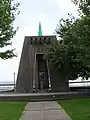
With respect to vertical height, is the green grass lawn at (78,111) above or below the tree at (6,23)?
below

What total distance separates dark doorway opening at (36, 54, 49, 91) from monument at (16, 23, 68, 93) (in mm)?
395

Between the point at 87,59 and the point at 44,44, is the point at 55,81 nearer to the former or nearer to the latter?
the point at 44,44

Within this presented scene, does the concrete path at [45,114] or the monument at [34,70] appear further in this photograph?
the monument at [34,70]

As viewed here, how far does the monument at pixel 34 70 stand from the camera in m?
45.3

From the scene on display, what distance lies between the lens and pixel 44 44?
45.2 meters

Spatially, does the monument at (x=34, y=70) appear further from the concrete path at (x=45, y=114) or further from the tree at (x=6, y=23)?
the tree at (x=6, y=23)

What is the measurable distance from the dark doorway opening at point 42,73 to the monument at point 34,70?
395 mm

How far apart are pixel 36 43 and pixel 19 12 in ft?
98.9

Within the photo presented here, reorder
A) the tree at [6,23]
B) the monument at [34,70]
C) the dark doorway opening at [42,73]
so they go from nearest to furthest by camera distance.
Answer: the tree at [6,23] → the monument at [34,70] → the dark doorway opening at [42,73]

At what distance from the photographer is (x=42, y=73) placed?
158 feet

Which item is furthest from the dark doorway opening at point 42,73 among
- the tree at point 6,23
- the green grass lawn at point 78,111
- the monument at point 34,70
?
the tree at point 6,23

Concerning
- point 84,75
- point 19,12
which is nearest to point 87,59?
point 19,12

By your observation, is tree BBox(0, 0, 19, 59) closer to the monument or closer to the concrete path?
the concrete path

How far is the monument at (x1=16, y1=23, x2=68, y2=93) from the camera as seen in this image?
45.3m
